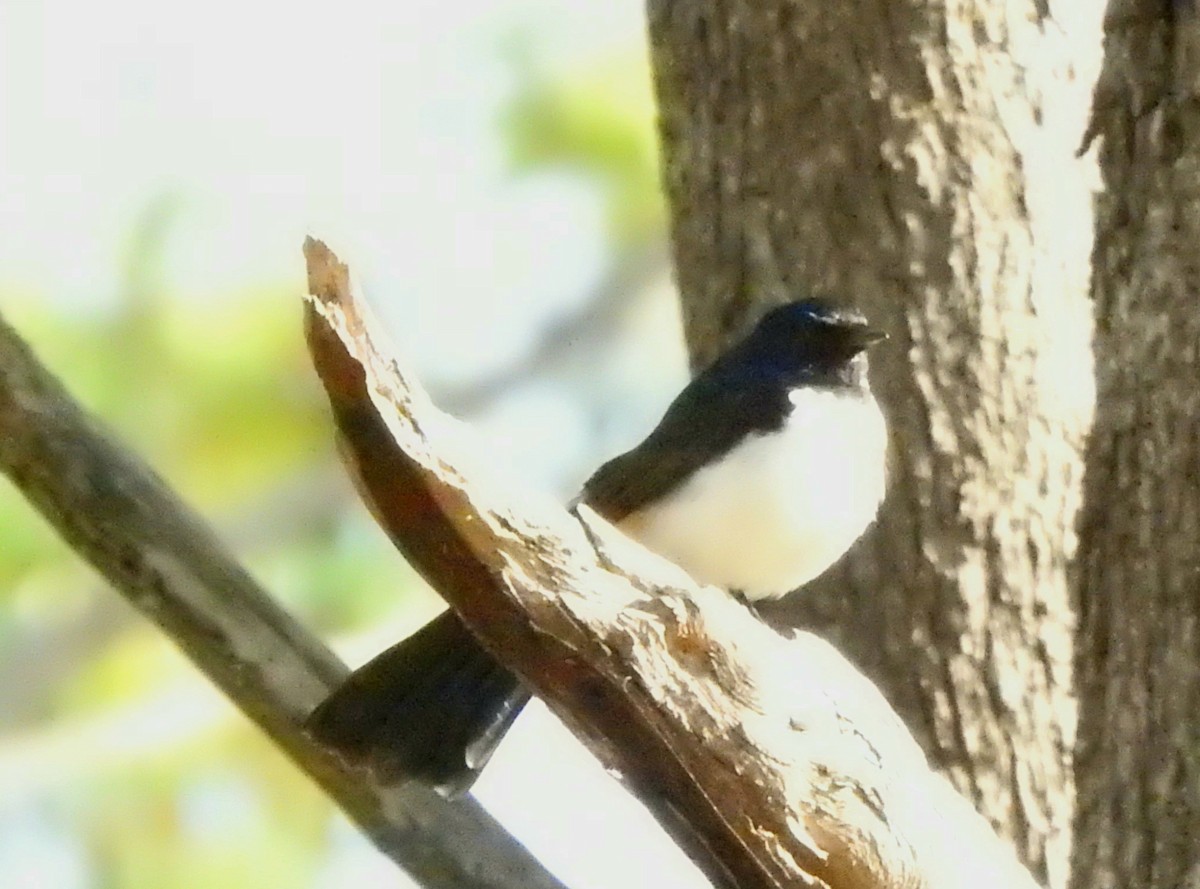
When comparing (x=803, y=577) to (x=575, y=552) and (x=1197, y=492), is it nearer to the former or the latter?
(x=1197, y=492)

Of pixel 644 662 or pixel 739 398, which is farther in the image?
pixel 739 398

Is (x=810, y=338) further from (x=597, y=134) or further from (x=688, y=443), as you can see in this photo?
(x=597, y=134)

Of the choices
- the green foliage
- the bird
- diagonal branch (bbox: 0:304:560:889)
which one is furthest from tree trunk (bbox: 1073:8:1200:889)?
the green foliage

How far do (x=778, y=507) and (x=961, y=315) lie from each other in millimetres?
286

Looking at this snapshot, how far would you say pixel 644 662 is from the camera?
3.32 ft

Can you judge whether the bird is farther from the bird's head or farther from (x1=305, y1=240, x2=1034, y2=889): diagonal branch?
(x1=305, y1=240, x2=1034, y2=889): diagonal branch

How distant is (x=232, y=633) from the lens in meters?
1.39

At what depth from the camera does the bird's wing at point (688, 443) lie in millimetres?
1635

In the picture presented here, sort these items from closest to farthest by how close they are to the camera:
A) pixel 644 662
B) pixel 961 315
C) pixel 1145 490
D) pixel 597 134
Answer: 1. pixel 644 662
2. pixel 1145 490
3. pixel 961 315
4. pixel 597 134

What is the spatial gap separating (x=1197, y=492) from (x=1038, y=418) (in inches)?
7.3

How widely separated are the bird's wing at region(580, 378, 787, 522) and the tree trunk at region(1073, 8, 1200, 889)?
341 millimetres

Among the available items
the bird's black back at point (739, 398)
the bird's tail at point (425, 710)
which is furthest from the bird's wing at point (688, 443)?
the bird's tail at point (425, 710)

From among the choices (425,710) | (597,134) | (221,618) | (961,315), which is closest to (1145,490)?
(961,315)

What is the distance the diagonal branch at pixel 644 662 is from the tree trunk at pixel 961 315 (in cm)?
42
